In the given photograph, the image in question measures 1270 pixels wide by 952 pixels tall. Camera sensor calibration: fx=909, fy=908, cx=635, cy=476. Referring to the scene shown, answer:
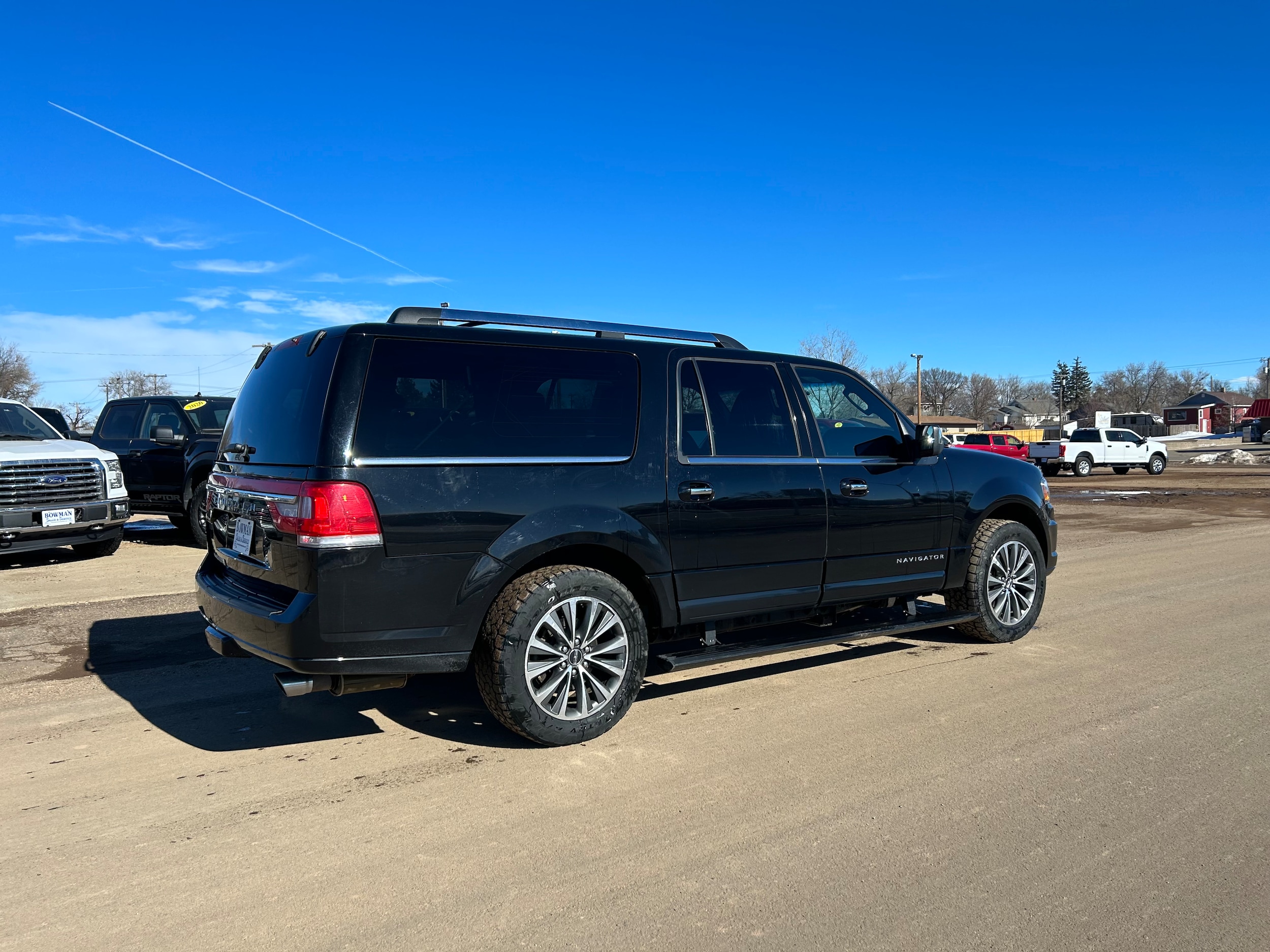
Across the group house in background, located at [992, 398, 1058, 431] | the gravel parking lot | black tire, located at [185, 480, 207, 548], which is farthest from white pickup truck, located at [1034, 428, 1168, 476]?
house in background, located at [992, 398, 1058, 431]

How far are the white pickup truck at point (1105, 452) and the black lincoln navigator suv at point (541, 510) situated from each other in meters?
30.8

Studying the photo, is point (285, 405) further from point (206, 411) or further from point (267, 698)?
point (206, 411)

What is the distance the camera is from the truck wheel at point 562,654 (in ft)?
13.6

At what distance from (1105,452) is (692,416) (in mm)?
33076

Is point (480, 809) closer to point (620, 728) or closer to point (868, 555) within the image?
point (620, 728)

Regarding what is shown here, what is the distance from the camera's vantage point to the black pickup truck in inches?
445

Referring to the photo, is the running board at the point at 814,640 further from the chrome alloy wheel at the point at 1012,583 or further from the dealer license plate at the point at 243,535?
the dealer license plate at the point at 243,535

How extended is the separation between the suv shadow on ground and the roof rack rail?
202cm

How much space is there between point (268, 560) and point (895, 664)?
3.90 m

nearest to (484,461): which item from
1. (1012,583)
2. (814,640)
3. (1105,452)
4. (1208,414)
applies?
(814,640)

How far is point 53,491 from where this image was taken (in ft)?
32.3

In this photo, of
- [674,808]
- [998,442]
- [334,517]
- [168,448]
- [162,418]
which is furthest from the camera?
[998,442]

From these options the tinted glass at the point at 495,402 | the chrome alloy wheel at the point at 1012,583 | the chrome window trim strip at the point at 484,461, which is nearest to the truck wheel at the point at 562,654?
the chrome window trim strip at the point at 484,461

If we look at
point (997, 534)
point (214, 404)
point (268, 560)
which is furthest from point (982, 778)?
point (214, 404)
